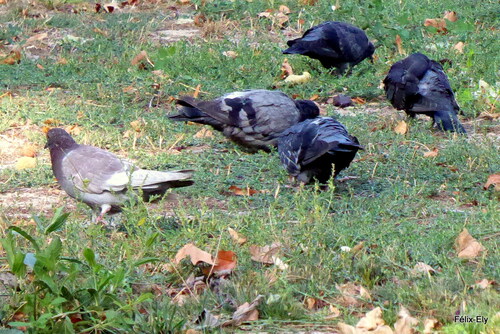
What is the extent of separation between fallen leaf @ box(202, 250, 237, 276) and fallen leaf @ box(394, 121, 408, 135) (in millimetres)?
3490

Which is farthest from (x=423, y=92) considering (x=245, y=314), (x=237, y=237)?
(x=245, y=314)

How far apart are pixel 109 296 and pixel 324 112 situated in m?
4.94

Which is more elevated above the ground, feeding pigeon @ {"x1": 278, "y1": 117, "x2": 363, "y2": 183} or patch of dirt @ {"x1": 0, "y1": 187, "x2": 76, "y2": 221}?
feeding pigeon @ {"x1": 278, "y1": 117, "x2": 363, "y2": 183}

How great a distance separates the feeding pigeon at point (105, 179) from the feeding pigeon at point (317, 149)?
0.94 meters

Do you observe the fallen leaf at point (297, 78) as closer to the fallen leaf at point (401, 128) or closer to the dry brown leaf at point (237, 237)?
the fallen leaf at point (401, 128)

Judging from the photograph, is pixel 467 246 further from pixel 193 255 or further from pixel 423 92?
pixel 423 92

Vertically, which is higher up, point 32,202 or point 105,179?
point 105,179

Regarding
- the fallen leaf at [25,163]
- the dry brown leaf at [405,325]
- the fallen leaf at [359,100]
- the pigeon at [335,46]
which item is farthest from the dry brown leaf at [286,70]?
the dry brown leaf at [405,325]

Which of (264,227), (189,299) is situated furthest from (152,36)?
(189,299)

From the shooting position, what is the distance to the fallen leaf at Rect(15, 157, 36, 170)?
6.44 metres

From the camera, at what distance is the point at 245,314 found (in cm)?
360

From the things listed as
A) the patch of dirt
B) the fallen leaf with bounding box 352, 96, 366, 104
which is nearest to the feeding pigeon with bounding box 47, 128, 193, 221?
the patch of dirt

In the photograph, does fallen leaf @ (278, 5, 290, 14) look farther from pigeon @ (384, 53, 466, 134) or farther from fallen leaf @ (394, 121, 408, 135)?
fallen leaf @ (394, 121, 408, 135)

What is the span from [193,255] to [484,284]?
4.49 ft
